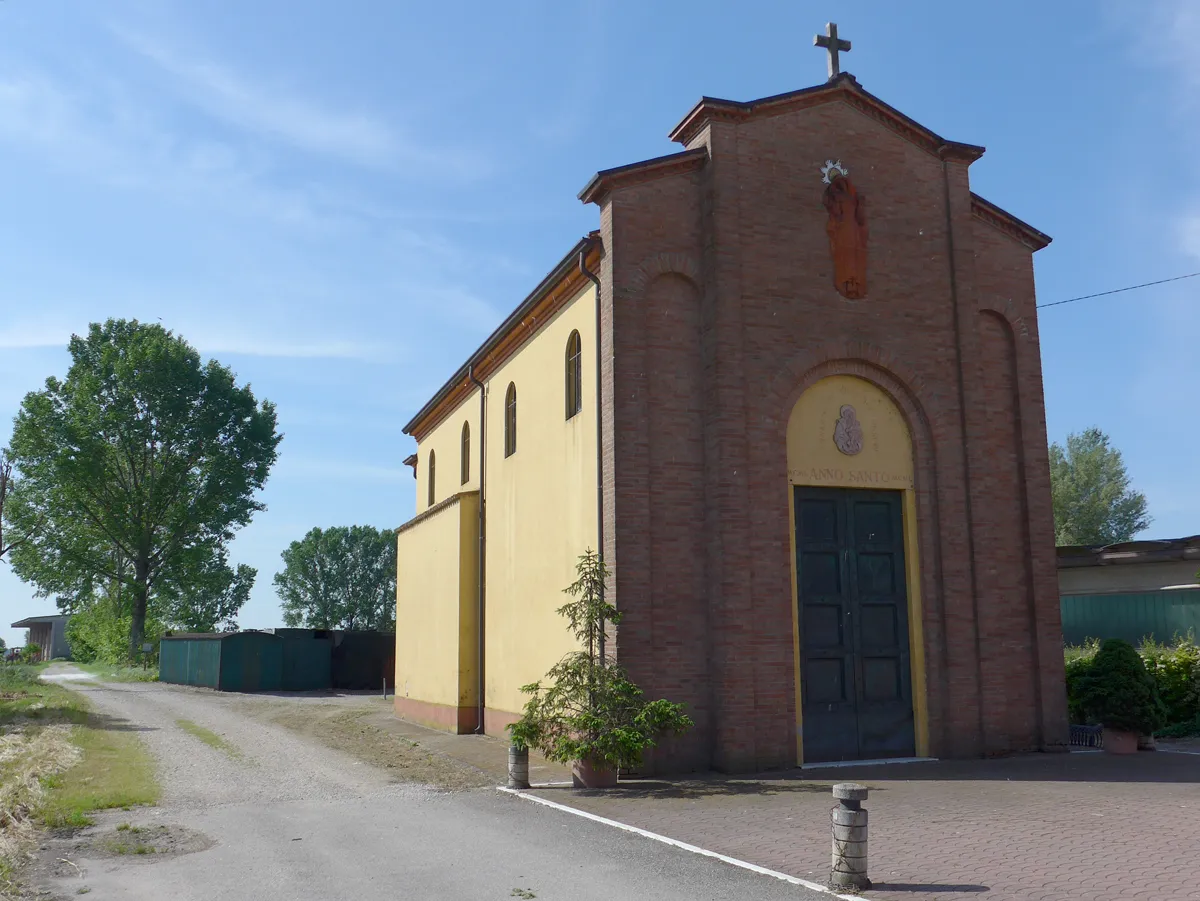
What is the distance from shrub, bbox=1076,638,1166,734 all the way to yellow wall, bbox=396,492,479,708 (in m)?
10.3

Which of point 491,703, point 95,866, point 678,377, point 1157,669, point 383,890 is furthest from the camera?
point 491,703

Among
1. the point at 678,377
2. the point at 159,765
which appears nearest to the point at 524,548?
the point at 678,377

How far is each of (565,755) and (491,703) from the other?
628 centimetres

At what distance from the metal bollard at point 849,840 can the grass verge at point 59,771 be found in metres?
5.81

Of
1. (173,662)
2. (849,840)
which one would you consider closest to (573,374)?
(849,840)

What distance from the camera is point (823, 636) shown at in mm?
13609

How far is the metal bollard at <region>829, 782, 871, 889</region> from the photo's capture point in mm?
6941

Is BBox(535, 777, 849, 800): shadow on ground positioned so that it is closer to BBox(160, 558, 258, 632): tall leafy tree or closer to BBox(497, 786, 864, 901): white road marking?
BBox(497, 786, 864, 901): white road marking

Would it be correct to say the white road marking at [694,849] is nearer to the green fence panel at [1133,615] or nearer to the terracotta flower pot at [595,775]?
the terracotta flower pot at [595,775]

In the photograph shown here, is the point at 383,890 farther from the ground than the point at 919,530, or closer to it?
closer to it

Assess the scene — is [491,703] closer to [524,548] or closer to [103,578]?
[524,548]

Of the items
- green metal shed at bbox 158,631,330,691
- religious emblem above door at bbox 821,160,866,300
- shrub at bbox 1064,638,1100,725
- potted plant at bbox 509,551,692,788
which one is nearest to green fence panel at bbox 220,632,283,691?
green metal shed at bbox 158,631,330,691

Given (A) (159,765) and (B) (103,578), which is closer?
(A) (159,765)

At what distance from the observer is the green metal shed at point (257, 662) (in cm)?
3631
